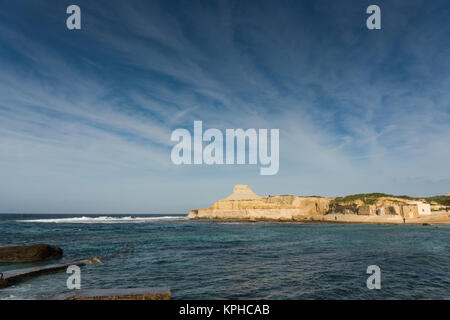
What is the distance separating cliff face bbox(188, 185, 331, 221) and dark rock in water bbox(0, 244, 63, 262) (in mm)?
106771

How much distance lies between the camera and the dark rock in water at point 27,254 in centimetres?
2161

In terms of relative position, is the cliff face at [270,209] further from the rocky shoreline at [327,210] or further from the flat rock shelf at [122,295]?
the flat rock shelf at [122,295]

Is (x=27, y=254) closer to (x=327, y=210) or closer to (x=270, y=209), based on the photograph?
(x=270, y=209)

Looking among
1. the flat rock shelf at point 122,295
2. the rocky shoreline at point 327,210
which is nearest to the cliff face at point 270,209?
the rocky shoreline at point 327,210

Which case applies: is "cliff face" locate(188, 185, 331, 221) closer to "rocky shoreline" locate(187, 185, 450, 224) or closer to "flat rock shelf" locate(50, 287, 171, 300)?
"rocky shoreline" locate(187, 185, 450, 224)

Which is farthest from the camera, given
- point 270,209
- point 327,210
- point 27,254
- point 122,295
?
point 270,209

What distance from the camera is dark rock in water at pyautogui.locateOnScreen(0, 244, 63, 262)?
2161cm

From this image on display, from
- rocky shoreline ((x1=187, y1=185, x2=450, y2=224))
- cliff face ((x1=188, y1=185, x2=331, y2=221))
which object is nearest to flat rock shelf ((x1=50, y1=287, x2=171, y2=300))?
rocky shoreline ((x1=187, y1=185, x2=450, y2=224))

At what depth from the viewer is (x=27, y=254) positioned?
22.1m

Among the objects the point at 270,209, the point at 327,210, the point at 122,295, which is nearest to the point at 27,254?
the point at 122,295

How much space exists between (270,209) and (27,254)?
118432mm

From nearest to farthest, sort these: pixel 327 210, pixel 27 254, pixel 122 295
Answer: pixel 122 295 → pixel 27 254 → pixel 327 210
